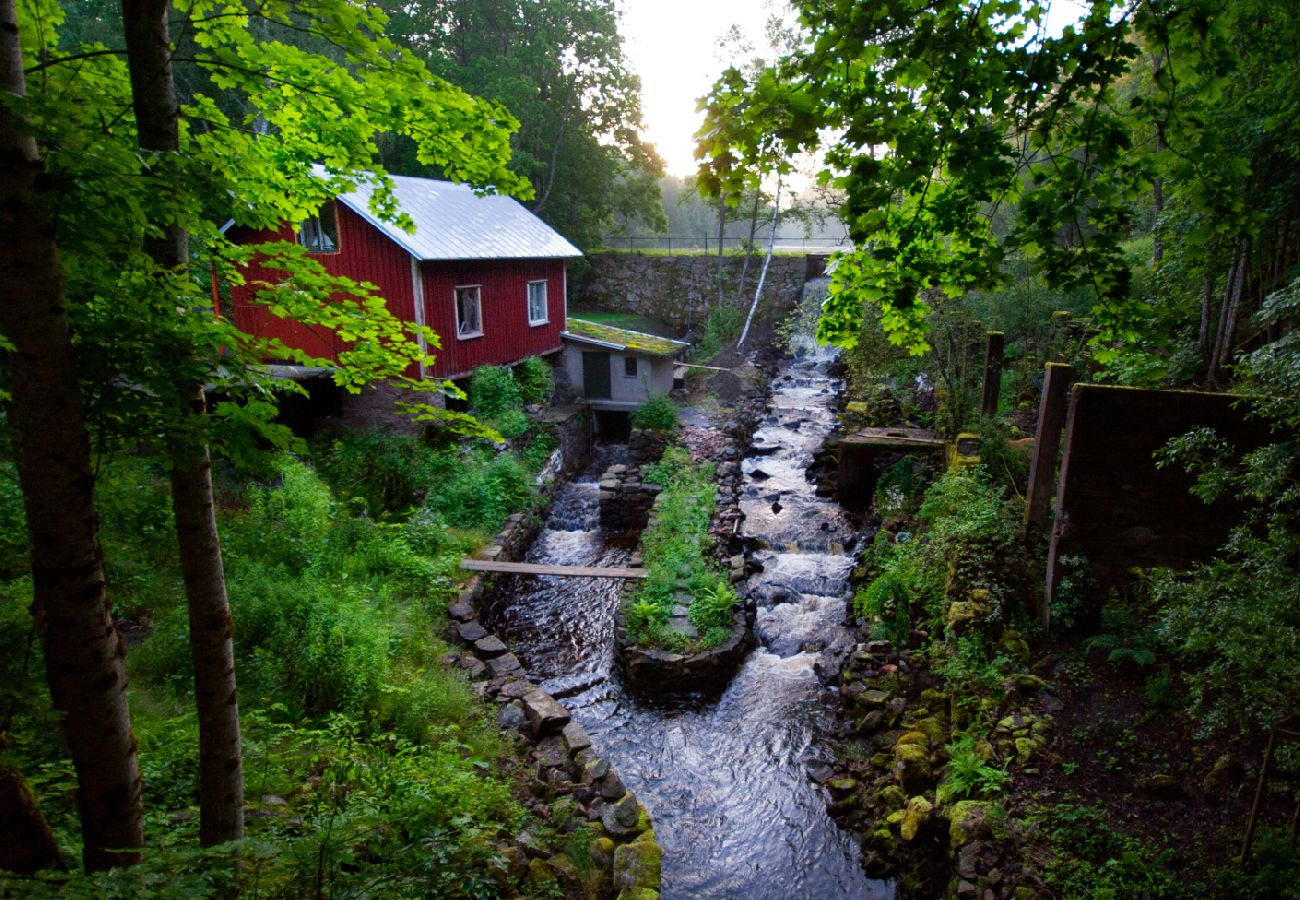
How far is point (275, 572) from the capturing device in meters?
8.45

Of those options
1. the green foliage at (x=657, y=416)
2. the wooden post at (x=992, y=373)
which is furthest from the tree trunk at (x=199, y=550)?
the green foliage at (x=657, y=416)

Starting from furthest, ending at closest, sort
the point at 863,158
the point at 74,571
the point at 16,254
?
the point at 863,158
the point at 74,571
the point at 16,254

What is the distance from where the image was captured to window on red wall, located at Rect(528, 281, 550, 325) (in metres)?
19.3

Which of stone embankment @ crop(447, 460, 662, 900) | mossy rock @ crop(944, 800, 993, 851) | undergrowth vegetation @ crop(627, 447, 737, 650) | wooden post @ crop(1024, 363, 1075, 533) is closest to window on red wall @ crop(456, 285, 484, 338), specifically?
undergrowth vegetation @ crop(627, 447, 737, 650)

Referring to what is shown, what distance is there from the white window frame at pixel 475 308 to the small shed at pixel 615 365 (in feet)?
13.3

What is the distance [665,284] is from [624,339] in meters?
11.6

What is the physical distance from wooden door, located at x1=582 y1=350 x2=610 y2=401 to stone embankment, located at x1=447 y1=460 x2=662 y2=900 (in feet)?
42.7

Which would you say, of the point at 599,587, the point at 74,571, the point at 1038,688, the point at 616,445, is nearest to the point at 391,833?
the point at 74,571

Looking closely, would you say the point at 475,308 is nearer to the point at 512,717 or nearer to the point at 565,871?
the point at 512,717

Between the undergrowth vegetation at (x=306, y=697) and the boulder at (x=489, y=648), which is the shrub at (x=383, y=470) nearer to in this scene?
the undergrowth vegetation at (x=306, y=697)

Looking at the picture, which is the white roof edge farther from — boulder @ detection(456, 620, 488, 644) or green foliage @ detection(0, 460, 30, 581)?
green foliage @ detection(0, 460, 30, 581)

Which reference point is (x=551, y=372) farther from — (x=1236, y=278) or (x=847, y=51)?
(x=847, y=51)

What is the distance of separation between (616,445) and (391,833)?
1589 cm

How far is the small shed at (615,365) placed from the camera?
66.4 ft
